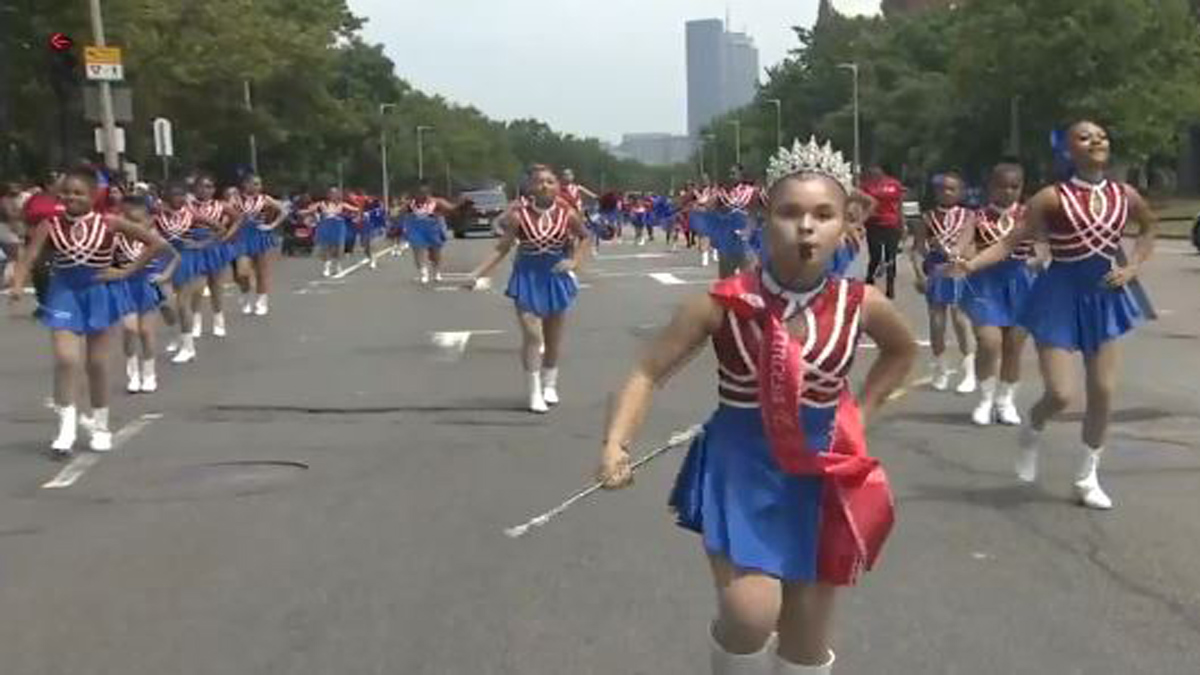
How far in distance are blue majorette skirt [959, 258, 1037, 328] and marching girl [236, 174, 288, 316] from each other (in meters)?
9.70

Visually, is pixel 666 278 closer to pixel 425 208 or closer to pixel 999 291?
pixel 425 208

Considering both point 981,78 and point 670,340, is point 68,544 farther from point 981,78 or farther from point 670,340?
point 981,78

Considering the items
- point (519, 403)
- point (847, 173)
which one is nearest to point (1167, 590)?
point (847, 173)

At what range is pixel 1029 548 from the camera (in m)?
6.73

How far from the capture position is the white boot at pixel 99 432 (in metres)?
9.70

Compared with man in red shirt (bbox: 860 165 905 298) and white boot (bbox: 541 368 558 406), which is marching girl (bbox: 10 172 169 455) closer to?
white boot (bbox: 541 368 558 406)

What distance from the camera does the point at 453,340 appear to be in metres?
16.3

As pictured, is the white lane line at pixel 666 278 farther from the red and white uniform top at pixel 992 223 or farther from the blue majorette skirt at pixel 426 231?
the red and white uniform top at pixel 992 223

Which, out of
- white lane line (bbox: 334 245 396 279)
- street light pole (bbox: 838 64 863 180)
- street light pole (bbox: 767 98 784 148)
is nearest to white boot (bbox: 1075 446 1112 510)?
white lane line (bbox: 334 245 396 279)

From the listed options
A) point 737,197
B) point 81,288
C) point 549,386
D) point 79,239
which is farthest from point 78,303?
point 737,197

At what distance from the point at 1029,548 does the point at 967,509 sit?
801 mm

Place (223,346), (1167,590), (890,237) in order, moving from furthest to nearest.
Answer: (890,237)
(223,346)
(1167,590)

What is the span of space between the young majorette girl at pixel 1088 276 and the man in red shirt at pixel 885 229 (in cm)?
1277

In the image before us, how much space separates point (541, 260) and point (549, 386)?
1026 millimetres
